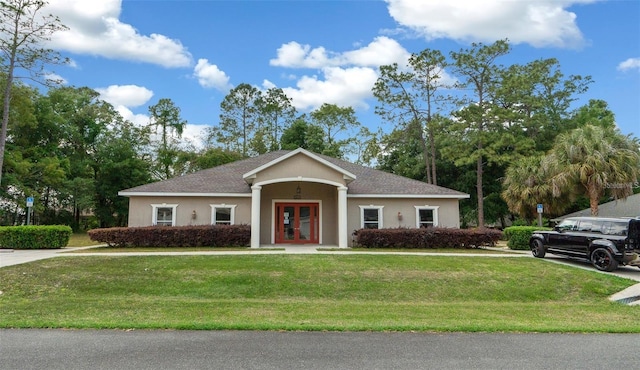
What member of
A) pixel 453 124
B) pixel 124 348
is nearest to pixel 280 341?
pixel 124 348

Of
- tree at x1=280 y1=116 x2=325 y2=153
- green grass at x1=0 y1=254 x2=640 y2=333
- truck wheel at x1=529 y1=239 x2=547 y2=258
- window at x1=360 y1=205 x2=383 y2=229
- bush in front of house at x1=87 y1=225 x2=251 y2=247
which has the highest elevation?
tree at x1=280 y1=116 x2=325 y2=153

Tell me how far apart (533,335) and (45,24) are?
2409 cm

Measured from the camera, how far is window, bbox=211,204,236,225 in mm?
20141

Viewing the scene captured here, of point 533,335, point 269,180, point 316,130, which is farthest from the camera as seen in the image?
point 316,130

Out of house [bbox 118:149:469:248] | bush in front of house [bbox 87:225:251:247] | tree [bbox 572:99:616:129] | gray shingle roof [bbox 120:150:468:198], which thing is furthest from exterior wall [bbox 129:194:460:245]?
tree [bbox 572:99:616:129]

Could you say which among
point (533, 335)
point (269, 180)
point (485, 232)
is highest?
point (269, 180)

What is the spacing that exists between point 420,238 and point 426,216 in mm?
2861

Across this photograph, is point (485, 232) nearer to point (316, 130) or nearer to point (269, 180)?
point (269, 180)

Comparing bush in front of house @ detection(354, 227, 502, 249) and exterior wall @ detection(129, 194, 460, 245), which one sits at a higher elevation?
exterior wall @ detection(129, 194, 460, 245)

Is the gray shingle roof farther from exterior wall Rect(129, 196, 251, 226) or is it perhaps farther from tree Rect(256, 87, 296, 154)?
tree Rect(256, 87, 296, 154)

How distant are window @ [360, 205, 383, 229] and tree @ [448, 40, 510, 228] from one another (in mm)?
15390

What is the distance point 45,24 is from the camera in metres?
19.6

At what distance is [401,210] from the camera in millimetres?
20656

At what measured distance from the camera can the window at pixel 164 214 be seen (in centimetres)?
1984
